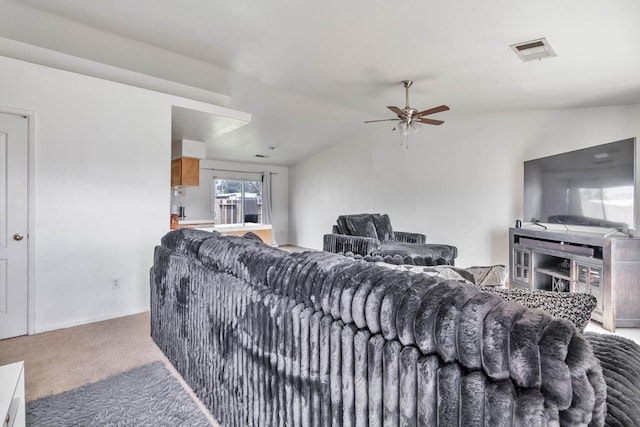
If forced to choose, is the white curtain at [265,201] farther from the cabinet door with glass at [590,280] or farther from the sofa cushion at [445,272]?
the sofa cushion at [445,272]

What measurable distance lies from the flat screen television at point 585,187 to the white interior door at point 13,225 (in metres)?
5.29

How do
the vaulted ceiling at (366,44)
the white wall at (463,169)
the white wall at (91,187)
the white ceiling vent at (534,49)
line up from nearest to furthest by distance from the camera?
the vaulted ceiling at (366,44)
the white ceiling vent at (534,49)
the white wall at (91,187)
the white wall at (463,169)

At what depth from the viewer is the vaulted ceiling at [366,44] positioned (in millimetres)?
2201

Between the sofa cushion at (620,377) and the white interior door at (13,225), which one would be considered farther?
the white interior door at (13,225)

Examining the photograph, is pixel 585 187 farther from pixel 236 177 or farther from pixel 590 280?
pixel 236 177

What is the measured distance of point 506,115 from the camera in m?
4.52

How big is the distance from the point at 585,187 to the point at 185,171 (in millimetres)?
5012

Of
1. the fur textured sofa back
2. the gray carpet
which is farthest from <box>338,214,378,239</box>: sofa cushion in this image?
the gray carpet

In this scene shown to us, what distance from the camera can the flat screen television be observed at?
2.87 meters

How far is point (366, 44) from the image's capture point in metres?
2.79

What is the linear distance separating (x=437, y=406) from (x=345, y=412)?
342 mm

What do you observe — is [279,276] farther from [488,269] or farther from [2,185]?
[2,185]

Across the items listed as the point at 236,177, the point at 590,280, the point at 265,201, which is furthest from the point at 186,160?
the point at 590,280

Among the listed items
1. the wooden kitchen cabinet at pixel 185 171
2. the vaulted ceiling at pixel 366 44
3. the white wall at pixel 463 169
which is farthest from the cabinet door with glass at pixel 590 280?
the wooden kitchen cabinet at pixel 185 171
